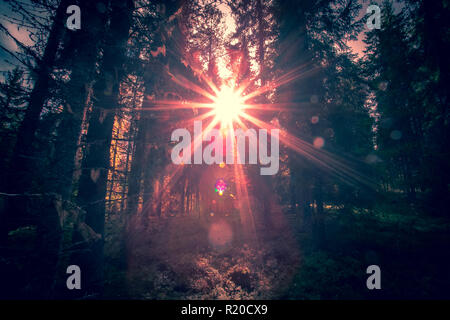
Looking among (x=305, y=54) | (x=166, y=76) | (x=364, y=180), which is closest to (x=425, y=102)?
(x=364, y=180)

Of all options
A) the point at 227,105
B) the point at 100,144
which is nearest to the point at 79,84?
the point at 100,144

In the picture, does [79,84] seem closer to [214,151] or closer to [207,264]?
[207,264]

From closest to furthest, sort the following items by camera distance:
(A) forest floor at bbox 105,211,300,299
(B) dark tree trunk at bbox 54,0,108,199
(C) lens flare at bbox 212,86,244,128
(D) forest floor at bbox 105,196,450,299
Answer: (B) dark tree trunk at bbox 54,0,108,199 < (D) forest floor at bbox 105,196,450,299 < (A) forest floor at bbox 105,211,300,299 < (C) lens flare at bbox 212,86,244,128

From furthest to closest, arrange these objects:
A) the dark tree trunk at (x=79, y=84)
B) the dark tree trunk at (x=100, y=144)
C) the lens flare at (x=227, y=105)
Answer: the lens flare at (x=227, y=105), the dark tree trunk at (x=100, y=144), the dark tree trunk at (x=79, y=84)

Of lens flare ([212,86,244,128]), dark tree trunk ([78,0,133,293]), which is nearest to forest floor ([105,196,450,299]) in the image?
dark tree trunk ([78,0,133,293])

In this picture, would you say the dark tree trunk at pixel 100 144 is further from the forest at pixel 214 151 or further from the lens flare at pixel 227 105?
→ the lens flare at pixel 227 105

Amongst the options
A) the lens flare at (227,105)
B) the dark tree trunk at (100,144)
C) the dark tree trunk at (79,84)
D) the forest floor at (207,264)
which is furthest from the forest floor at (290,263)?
the lens flare at (227,105)

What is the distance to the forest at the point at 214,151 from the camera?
464 cm

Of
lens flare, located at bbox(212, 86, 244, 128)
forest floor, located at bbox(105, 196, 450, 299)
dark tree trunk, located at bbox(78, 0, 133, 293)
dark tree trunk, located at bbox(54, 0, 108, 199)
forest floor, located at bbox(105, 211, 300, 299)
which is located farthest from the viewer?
lens flare, located at bbox(212, 86, 244, 128)

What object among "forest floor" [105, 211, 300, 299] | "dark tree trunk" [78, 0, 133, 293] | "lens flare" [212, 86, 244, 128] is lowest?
"forest floor" [105, 211, 300, 299]

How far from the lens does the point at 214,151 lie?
13719 millimetres

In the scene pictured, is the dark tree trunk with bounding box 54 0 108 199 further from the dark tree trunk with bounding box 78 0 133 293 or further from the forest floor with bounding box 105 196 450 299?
the forest floor with bounding box 105 196 450 299

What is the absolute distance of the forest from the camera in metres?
4.64
